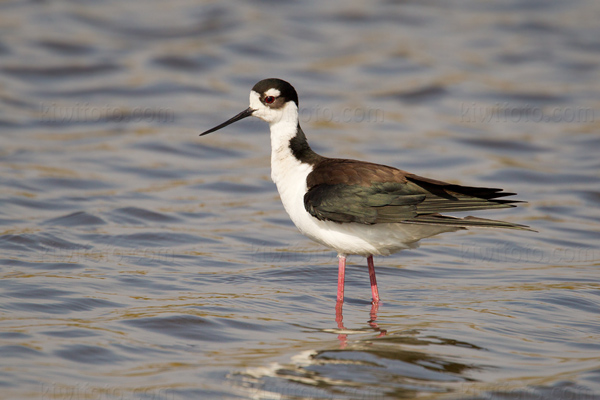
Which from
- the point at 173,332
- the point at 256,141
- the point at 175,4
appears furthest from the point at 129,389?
the point at 175,4

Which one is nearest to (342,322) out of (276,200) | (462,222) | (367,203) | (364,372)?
(367,203)

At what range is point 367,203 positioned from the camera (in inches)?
288

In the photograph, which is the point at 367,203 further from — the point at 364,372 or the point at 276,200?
the point at 276,200

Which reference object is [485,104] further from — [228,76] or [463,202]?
[463,202]

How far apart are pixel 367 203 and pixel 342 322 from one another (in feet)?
3.60

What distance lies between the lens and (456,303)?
7852 millimetres

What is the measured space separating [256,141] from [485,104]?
4.99m

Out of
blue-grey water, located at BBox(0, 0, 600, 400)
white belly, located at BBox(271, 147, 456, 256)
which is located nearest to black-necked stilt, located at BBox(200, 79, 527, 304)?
white belly, located at BBox(271, 147, 456, 256)

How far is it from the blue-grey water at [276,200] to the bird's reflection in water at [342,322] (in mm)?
33

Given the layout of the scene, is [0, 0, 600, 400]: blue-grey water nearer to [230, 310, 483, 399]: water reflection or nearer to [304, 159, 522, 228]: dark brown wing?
[230, 310, 483, 399]: water reflection

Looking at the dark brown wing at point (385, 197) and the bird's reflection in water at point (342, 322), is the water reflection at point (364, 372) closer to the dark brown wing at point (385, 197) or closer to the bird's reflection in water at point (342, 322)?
the bird's reflection in water at point (342, 322)

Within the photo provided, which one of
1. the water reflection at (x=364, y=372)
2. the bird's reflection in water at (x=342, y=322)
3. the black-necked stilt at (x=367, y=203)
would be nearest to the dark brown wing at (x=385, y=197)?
the black-necked stilt at (x=367, y=203)

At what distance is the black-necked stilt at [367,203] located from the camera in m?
7.16

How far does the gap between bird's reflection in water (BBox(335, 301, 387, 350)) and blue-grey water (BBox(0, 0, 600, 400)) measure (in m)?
0.03
